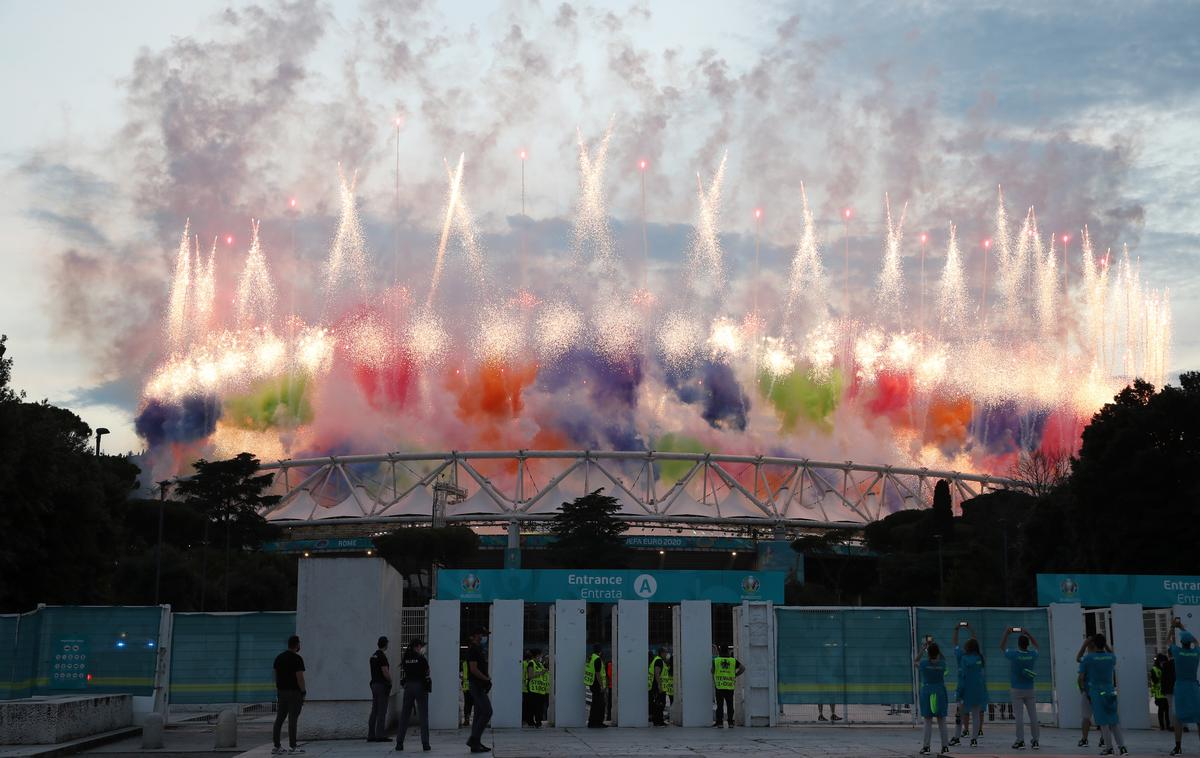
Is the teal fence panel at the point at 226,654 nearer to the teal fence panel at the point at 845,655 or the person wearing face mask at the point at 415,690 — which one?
the person wearing face mask at the point at 415,690

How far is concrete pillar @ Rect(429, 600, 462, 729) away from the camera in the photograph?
2577 centimetres

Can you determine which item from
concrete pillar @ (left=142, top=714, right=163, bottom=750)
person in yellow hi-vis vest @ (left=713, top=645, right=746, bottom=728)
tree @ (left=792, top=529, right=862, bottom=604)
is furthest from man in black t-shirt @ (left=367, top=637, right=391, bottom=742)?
tree @ (left=792, top=529, right=862, bottom=604)

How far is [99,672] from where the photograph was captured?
1001 inches

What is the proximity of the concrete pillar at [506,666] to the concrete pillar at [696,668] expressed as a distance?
3.33 m

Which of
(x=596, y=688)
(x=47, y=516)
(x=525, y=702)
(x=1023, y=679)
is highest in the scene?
(x=47, y=516)

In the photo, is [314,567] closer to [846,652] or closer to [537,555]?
[846,652]

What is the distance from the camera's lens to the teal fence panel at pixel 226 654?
86.0 feet

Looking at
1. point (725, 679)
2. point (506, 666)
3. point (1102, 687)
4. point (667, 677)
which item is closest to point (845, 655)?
point (725, 679)

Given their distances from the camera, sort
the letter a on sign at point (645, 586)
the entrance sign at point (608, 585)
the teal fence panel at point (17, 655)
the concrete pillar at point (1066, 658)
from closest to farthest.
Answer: the teal fence panel at point (17, 655) → the concrete pillar at point (1066, 658) → the entrance sign at point (608, 585) → the letter a on sign at point (645, 586)

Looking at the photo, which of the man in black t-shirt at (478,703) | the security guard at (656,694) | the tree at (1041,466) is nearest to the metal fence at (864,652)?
the security guard at (656,694)

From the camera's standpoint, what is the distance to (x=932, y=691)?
2034 cm

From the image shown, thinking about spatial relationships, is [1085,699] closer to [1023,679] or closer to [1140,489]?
[1023,679]

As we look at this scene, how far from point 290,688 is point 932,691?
970cm

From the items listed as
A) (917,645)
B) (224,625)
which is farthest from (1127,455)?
(224,625)
